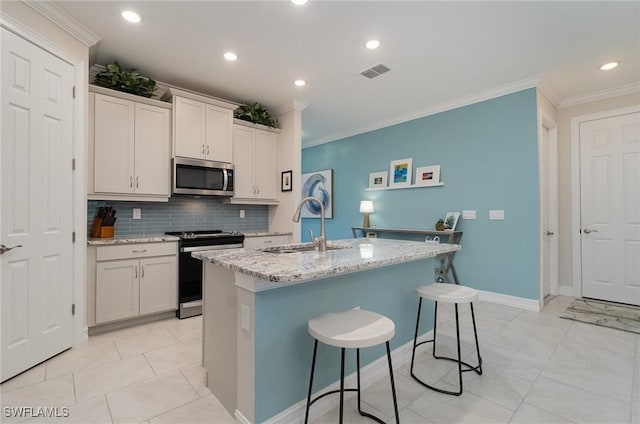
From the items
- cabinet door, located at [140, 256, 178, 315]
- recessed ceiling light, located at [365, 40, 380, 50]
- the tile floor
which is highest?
recessed ceiling light, located at [365, 40, 380, 50]

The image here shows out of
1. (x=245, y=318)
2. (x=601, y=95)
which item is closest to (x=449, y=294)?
(x=245, y=318)

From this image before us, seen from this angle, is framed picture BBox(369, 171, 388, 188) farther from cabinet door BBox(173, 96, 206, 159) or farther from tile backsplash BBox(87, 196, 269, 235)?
cabinet door BBox(173, 96, 206, 159)

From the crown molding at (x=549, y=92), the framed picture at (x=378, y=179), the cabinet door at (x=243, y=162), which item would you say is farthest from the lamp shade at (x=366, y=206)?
the crown molding at (x=549, y=92)

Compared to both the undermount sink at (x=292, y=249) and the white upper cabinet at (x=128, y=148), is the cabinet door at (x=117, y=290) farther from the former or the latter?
the undermount sink at (x=292, y=249)

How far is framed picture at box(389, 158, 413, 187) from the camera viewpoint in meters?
4.70

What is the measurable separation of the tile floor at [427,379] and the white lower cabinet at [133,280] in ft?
0.83

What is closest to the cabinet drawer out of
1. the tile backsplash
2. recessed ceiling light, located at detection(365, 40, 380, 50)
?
the tile backsplash

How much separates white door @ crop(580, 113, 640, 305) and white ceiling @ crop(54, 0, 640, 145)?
61cm

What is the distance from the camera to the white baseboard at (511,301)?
11.3 ft

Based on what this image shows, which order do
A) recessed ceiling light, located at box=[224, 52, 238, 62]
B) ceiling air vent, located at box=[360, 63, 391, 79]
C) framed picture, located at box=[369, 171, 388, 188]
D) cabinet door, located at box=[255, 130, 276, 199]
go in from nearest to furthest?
recessed ceiling light, located at box=[224, 52, 238, 62] → ceiling air vent, located at box=[360, 63, 391, 79] → cabinet door, located at box=[255, 130, 276, 199] → framed picture, located at box=[369, 171, 388, 188]

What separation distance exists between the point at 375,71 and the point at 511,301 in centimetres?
316

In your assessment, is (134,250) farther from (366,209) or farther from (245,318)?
(366,209)

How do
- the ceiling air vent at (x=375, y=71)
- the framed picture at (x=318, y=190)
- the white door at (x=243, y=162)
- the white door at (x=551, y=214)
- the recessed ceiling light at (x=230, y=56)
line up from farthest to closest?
1. the framed picture at (x=318, y=190)
2. the white door at (x=551, y=214)
3. the white door at (x=243, y=162)
4. the ceiling air vent at (x=375, y=71)
5. the recessed ceiling light at (x=230, y=56)

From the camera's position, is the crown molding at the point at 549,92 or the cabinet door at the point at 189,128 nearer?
the cabinet door at the point at 189,128
